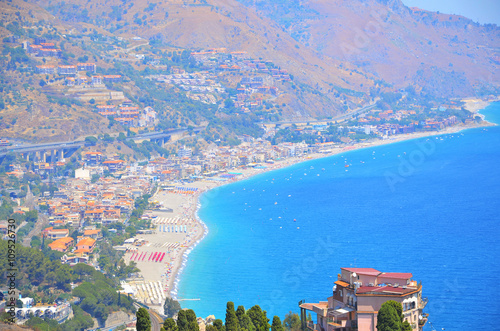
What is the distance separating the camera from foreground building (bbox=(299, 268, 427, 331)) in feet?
35.9

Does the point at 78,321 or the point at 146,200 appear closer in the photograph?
the point at 78,321

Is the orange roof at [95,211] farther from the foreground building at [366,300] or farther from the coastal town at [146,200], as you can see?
the foreground building at [366,300]

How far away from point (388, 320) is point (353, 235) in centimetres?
2394

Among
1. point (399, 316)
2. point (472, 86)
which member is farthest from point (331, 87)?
point (399, 316)

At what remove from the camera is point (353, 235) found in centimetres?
3422

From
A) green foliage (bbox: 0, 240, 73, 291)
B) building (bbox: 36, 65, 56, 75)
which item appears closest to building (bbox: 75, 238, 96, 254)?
green foliage (bbox: 0, 240, 73, 291)

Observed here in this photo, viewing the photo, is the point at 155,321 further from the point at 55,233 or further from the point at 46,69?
the point at 46,69

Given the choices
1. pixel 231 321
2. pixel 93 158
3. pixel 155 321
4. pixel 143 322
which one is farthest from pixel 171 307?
pixel 93 158

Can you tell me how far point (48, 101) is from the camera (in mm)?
59344

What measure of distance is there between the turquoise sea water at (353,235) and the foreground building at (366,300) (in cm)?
1119

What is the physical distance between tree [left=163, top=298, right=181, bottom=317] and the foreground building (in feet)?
39.2

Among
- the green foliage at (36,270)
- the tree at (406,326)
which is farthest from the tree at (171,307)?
the tree at (406,326)

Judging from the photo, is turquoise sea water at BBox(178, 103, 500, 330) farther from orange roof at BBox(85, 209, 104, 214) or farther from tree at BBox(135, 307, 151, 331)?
tree at BBox(135, 307, 151, 331)

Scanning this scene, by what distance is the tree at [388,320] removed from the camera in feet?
34.4
